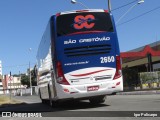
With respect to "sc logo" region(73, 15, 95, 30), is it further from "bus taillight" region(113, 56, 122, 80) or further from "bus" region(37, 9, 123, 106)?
"bus taillight" region(113, 56, 122, 80)

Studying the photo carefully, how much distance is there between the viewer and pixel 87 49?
17562 mm

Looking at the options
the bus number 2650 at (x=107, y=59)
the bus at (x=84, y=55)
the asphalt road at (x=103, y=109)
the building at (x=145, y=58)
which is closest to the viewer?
the asphalt road at (x=103, y=109)

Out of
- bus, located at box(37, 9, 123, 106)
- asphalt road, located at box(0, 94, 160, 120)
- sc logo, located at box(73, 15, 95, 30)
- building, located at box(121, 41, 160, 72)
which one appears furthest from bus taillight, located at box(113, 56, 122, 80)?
building, located at box(121, 41, 160, 72)

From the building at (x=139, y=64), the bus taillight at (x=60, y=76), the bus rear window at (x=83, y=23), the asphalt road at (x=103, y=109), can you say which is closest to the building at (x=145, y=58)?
the building at (x=139, y=64)

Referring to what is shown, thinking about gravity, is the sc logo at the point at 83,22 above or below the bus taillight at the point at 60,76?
above

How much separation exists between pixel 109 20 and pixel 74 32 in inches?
62.6

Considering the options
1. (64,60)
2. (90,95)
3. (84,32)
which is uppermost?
(84,32)

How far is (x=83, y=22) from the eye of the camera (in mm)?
17734

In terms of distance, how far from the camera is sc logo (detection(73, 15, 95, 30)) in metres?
17.7

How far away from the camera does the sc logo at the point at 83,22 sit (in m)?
17.7

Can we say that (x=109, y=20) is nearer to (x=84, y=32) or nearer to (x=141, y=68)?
(x=84, y=32)

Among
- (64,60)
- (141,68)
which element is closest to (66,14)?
(64,60)

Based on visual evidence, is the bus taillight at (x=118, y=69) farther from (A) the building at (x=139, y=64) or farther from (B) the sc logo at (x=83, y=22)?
(A) the building at (x=139, y=64)

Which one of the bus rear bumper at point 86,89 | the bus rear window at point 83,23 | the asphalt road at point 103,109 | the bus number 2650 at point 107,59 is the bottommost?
the asphalt road at point 103,109
